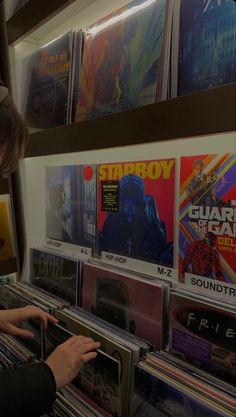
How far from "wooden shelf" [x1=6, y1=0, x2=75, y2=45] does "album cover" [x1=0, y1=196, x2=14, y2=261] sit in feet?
2.30

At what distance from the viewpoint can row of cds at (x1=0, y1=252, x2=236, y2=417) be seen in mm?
793

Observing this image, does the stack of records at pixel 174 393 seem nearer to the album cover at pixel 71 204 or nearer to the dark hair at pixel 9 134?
the album cover at pixel 71 204

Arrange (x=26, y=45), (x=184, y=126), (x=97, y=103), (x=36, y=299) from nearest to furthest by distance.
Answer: (x=184, y=126) < (x=97, y=103) < (x=36, y=299) < (x=26, y=45)

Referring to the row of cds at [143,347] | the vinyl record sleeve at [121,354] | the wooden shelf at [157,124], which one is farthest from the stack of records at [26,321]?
the wooden shelf at [157,124]

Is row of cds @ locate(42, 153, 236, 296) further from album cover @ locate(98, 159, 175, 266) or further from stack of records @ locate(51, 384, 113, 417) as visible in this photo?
stack of records @ locate(51, 384, 113, 417)

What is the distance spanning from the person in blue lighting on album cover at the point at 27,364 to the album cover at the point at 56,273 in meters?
0.15

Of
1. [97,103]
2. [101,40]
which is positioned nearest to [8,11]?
[101,40]

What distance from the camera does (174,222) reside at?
Answer: 96 cm

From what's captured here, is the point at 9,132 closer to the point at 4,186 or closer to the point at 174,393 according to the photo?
the point at 4,186

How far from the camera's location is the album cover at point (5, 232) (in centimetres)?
160

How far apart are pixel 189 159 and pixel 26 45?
102 cm

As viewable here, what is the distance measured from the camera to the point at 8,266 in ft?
5.17

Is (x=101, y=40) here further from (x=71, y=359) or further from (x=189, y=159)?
(x=71, y=359)

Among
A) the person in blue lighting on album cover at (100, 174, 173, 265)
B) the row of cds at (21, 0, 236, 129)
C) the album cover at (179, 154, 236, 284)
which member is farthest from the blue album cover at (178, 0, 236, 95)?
the person in blue lighting on album cover at (100, 174, 173, 265)
